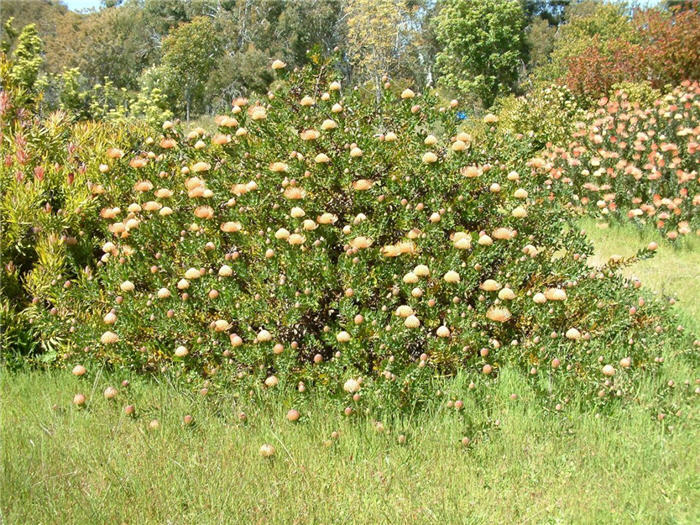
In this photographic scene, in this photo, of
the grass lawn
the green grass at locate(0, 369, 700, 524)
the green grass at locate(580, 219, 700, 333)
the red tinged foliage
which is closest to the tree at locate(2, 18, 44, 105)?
the grass lawn

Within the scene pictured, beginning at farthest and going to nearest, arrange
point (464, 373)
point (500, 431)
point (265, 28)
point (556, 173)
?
point (265, 28) → point (556, 173) → point (464, 373) → point (500, 431)

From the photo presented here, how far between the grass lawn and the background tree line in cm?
926

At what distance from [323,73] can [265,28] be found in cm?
3821

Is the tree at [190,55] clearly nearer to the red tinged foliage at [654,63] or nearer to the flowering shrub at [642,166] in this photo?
the red tinged foliage at [654,63]

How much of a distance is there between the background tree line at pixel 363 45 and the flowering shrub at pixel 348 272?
27.0 ft

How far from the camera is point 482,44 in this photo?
3111 cm

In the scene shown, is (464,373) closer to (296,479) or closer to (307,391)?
(307,391)

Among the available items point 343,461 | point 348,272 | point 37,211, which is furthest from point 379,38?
point 343,461

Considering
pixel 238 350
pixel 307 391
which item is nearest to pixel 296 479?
pixel 307 391

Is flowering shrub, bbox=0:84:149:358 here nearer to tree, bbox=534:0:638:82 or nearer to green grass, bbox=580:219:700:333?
green grass, bbox=580:219:700:333

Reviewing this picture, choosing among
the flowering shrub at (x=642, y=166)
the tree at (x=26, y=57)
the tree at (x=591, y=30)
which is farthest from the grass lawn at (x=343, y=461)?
the tree at (x=591, y=30)

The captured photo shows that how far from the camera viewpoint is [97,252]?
4152 mm

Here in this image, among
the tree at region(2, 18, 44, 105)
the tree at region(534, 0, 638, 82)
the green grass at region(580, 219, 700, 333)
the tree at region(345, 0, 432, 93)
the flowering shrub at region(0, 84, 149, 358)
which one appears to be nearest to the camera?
the flowering shrub at region(0, 84, 149, 358)

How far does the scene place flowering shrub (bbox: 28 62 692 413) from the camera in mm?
2865
